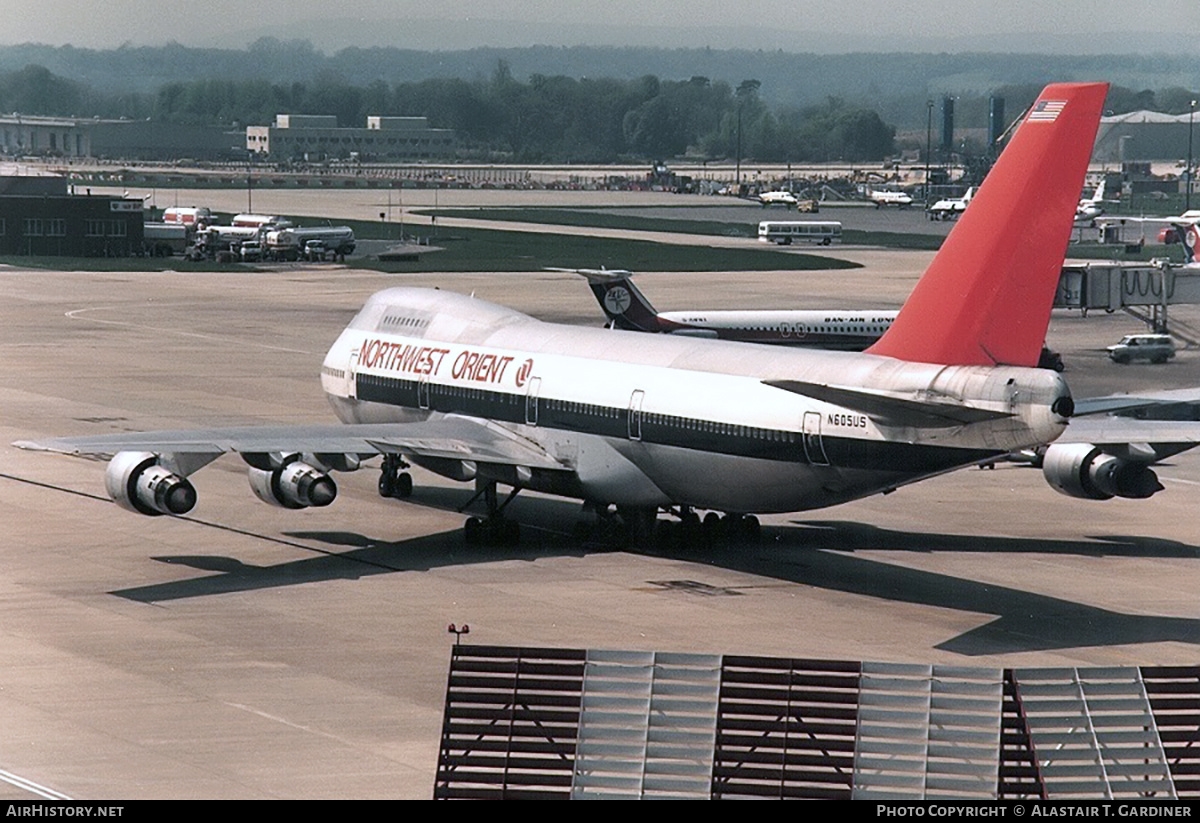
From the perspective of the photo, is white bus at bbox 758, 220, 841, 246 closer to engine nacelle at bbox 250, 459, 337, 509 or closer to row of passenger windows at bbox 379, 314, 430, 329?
row of passenger windows at bbox 379, 314, 430, 329

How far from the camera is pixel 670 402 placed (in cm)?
4891

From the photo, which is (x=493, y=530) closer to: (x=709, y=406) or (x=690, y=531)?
(x=690, y=531)

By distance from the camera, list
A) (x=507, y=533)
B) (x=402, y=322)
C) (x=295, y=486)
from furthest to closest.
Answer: (x=402, y=322) < (x=507, y=533) < (x=295, y=486)

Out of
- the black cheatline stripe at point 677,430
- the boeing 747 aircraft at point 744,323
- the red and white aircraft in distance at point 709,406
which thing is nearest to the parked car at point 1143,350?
the boeing 747 aircraft at point 744,323

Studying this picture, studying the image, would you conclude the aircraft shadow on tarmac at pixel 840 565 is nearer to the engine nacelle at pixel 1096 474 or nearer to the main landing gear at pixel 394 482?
the main landing gear at pixel 394 482

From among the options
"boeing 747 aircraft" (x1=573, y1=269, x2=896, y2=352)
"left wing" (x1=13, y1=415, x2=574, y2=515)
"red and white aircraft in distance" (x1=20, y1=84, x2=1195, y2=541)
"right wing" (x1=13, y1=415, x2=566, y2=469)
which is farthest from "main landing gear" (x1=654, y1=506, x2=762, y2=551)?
"boeing 747 aircraft" (x1=573, y1=269, x2=896, y2=352)

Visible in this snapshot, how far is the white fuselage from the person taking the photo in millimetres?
42094

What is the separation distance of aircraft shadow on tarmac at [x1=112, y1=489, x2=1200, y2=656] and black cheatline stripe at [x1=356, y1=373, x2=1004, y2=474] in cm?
337

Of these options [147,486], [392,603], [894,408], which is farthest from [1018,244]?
[147,486]

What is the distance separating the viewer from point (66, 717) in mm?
34594

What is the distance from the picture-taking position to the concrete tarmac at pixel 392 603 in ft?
109

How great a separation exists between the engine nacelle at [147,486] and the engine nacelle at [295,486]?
2448 mm

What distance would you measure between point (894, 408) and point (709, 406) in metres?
6.31
